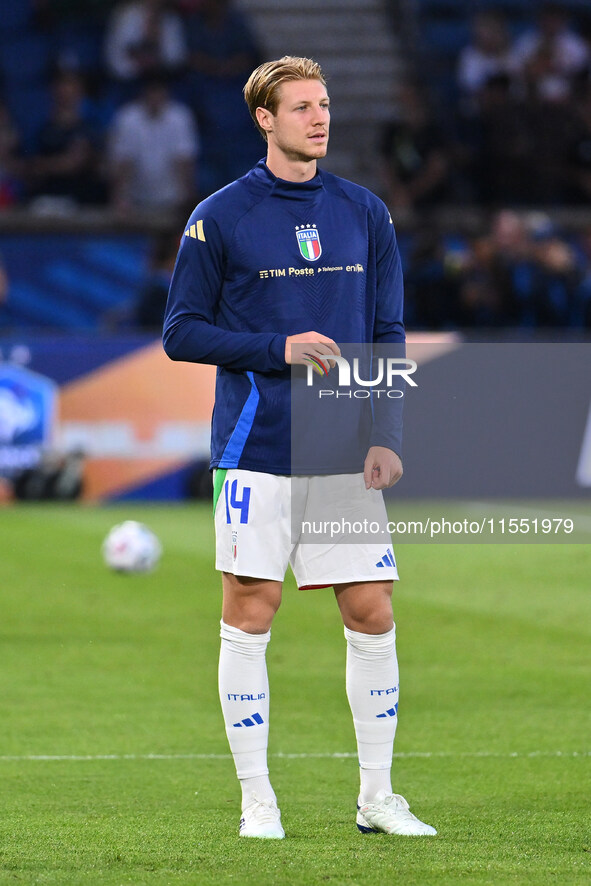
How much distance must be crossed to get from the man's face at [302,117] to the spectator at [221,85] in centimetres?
1428

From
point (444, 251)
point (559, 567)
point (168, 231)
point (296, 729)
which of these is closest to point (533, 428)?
point (559, 567)

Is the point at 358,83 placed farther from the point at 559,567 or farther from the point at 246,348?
the point at 246,348

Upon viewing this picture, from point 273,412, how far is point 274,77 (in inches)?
36.0

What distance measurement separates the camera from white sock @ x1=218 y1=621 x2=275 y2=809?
424 cm

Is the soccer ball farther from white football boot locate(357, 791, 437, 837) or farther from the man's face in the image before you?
the man's face

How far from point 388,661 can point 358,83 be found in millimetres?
17627

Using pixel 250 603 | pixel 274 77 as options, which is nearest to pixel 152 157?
pixel 274 77

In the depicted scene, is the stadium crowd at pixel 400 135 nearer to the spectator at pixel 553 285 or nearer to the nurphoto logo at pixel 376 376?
the spectator at pixel 553 285

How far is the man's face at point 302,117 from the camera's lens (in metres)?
4.25

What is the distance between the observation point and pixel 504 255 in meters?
15.9

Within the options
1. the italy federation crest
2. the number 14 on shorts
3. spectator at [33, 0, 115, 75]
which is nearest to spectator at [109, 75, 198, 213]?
spectator at [33, 0, 115, 75]

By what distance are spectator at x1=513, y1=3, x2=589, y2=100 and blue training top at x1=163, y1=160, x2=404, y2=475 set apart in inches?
592

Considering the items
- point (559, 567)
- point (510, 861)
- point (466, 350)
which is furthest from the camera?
point (466, 350)

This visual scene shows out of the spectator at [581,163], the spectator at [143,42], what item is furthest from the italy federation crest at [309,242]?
the spectator at [143,42]
